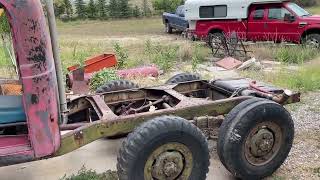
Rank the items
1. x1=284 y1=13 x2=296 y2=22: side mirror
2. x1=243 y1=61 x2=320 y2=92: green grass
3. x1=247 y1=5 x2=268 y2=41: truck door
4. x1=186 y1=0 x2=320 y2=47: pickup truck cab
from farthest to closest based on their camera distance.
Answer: x1=247 y1=5 x2=268 y2=41: truck door, x1=284 y1=13 x2=296 y2=22: side mirror, x1=186 y1=0 x2=320 y2=47: pickup truck cab, x1=243 y1=61 x2=320 y2=92: green grass

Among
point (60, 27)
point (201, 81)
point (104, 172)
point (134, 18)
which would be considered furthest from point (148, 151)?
point (134, 18)

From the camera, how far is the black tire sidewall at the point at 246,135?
Answer: 467 cm

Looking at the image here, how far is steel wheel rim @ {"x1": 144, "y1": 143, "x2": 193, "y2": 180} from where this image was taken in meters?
4.32

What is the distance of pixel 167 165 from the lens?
4.38m

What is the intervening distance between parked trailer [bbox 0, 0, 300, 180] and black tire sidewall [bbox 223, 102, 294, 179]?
0.03 feet

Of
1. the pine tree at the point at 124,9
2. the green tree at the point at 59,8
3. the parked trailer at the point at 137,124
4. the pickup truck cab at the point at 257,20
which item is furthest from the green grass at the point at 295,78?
the green tree at the point at 59,8

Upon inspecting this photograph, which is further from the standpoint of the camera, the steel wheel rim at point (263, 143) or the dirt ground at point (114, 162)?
the dirt ground at point (114, 162)

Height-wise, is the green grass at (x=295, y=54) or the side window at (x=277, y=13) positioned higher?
the side window at (x=277, y=13)

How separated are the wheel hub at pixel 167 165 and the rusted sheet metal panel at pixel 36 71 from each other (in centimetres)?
99

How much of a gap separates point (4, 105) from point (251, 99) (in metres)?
2.56

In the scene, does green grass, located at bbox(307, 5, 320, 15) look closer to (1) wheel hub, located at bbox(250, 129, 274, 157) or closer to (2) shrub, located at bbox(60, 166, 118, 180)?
(1) wheel hub, located at bbox(250, 129, 274, 157)

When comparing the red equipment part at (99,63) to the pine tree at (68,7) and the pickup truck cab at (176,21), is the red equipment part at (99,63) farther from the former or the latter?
the pine tree at (68,7)

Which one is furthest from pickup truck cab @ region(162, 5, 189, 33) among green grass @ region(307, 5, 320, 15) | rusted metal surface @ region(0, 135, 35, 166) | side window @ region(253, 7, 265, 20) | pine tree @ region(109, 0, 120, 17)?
rusted metal surface @ region(0, 135, 35, 166)

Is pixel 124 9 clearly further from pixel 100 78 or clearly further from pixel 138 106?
pixel 138 106
